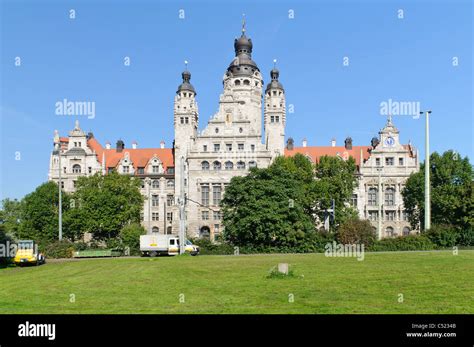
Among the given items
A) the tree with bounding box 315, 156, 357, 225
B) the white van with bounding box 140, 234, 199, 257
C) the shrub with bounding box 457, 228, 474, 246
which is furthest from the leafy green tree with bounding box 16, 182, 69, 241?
the shrub with bounding box 457, 228, 474, 246

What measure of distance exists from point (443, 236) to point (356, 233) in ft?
28.5

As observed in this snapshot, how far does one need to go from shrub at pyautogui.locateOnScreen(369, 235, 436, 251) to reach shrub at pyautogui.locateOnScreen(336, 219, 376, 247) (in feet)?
2.74

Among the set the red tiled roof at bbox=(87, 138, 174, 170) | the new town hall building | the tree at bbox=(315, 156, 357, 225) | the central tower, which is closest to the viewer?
the tree at bbox=(315, 156, 357, 225)

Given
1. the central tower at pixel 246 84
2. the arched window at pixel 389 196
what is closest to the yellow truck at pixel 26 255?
the central tower at pixel 246 84

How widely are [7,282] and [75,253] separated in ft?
81.2

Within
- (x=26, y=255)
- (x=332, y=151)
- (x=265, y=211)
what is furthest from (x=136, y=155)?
(x=26, y=255)

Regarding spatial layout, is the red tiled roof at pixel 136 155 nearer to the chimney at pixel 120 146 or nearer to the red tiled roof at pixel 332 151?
the chimney at pixel 120 146

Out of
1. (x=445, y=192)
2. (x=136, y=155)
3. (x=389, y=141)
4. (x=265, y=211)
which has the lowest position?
(x=265, y=211)

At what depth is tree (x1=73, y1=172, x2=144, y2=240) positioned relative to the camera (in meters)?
57.7

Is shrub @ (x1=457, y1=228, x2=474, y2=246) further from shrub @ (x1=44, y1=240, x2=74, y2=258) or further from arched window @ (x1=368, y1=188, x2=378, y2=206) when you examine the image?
shrub @ (x1=44, y1=240, x2=74, y2=258)

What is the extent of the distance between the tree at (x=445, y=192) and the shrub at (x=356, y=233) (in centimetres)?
1154

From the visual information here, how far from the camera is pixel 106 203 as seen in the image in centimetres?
5859

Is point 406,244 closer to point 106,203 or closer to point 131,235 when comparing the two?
point 131,235

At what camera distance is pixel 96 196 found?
5816cm
